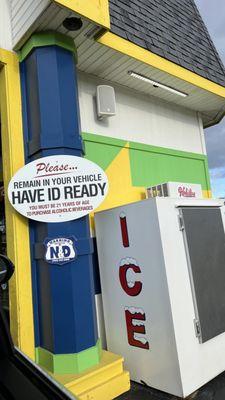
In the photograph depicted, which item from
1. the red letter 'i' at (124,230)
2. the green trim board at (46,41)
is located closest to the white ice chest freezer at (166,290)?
the red letter 'i' at (124,230)

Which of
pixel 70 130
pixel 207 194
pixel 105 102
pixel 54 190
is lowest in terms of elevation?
pixel 54 190

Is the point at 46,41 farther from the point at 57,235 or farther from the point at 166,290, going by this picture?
the point at 166,290

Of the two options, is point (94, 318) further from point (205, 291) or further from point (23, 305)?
point (205, 291)

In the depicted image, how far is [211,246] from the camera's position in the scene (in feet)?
11.7

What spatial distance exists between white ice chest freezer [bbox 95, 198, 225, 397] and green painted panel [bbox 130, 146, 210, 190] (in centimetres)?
142

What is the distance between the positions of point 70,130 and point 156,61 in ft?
6.03

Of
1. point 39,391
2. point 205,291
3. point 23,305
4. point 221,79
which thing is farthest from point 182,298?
point 221,79

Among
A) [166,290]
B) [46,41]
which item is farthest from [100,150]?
[166,290]

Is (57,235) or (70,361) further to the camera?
(57,235)

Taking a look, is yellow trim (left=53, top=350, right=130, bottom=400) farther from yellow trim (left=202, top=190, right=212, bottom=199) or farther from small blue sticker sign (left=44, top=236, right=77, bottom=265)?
yellow trim (left=202, top=190, right=212, bottom=199)

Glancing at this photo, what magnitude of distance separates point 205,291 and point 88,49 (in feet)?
9.60

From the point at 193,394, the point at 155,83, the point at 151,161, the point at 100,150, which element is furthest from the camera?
the point at 151,161

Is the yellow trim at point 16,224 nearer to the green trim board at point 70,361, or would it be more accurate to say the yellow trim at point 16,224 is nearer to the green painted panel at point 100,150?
the green trim board at point 70,361

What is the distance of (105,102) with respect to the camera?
175 inches
